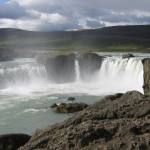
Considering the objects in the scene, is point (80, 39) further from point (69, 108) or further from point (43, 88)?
point (69, 108)

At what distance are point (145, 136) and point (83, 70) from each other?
53432 mm

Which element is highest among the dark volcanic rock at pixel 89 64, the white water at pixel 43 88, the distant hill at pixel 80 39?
the distant hill at pixel 80 39

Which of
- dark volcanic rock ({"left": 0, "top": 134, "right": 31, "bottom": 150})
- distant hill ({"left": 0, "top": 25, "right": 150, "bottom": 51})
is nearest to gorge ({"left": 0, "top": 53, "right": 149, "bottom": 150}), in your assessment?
dark volcanic rock ({"left": 0, "top": 134, "right": 31, "bottom": 150})

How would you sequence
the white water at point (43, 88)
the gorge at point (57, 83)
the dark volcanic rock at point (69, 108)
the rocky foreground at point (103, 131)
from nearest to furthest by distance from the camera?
the rocky foreground at point (103, 131) → the white water at point (43, 88) → the gorge at point (57, 83) → the dark volcanic rock at point (69, 108)

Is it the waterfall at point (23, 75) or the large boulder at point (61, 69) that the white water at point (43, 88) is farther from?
the large boulder at point (61, 69)

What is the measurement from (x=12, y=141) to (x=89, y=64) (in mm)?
47975

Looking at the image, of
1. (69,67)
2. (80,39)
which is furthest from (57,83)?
(80,39)

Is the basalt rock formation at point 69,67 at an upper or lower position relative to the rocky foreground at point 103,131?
lower

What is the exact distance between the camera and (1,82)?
174 feet

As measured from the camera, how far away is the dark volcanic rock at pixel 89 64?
57938 mm

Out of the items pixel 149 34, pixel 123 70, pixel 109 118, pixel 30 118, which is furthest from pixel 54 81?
pixel 149 34

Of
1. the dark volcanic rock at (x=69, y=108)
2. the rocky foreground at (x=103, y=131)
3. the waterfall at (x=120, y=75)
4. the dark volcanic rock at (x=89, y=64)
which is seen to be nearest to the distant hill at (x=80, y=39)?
the dark volcanic rock at (x=89, y=64)

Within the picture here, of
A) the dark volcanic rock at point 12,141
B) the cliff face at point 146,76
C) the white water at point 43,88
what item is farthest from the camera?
the cliff face at point 146,76

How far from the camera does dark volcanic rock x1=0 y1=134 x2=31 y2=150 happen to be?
1077 cm
